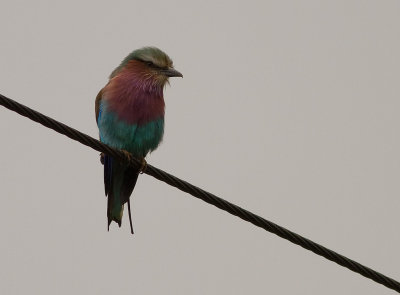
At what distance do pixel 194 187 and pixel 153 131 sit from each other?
6.80 ft

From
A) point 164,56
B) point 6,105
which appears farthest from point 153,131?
point 6,105

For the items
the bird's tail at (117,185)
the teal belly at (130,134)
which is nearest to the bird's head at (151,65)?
the teal belly at (130,134)

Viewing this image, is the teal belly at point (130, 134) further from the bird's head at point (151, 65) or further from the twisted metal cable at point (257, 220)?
the twisted metal cable at point (257, 220)

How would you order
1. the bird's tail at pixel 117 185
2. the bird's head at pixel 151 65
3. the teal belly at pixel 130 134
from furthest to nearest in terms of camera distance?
the bird's head at pixel 151 65, the bird's tail at pixel 117 185, the teal belly at pixel 130 134

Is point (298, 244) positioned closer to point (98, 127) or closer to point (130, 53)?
point (98, 127)

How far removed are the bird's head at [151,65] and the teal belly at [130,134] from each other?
0.49 metres

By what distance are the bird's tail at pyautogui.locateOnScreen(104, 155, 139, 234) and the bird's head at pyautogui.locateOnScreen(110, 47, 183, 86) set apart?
2.71 feet

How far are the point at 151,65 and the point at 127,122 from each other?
754 millimetres

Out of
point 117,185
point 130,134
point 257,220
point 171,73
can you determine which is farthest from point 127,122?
point 257,220

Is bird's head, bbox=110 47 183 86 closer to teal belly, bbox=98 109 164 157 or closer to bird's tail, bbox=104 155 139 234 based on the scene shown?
teal belly, bbox=98 109 164 157

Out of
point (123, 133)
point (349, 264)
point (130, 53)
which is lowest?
point (349, 264)

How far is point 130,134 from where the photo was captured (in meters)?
5.80

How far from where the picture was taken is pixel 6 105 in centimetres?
348

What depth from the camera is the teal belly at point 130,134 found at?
19.1 feet
